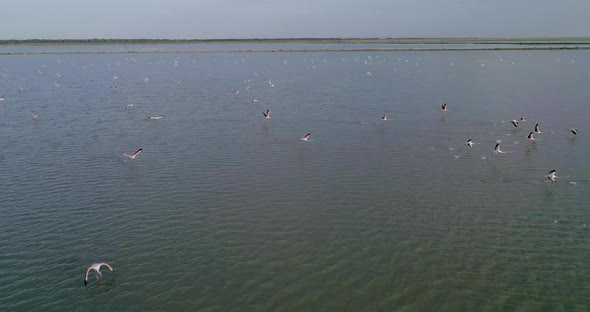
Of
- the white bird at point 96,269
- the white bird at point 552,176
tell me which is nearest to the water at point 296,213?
the white bird at point 96,269

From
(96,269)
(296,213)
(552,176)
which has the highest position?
(552,176)

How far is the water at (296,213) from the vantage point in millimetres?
12688

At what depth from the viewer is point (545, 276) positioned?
1327cm

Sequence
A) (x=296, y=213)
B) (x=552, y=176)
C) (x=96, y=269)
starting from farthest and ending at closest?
(x=552, y=176) → (x=296, y=213) → (x=96, y=269)

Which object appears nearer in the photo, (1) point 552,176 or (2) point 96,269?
(2) point 96,269

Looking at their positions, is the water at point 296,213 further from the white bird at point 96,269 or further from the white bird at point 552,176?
the white bird at point 552,176

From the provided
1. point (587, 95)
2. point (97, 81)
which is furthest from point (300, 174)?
point (97, 81)

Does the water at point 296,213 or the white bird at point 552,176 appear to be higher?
the white bird at point 552,176

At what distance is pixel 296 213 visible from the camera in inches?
701

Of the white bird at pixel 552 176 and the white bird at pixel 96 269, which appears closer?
the white bird at pixel 96 269

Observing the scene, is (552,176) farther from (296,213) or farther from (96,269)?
(96,269)

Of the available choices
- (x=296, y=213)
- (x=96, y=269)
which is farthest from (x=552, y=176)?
(x=96, y=269)

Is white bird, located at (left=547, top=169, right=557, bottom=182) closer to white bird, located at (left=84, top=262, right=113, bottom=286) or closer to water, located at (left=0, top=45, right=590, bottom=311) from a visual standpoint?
water, located at (left=0, top=45, right=590, bottom=311)

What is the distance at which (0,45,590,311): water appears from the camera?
12.7 metres
